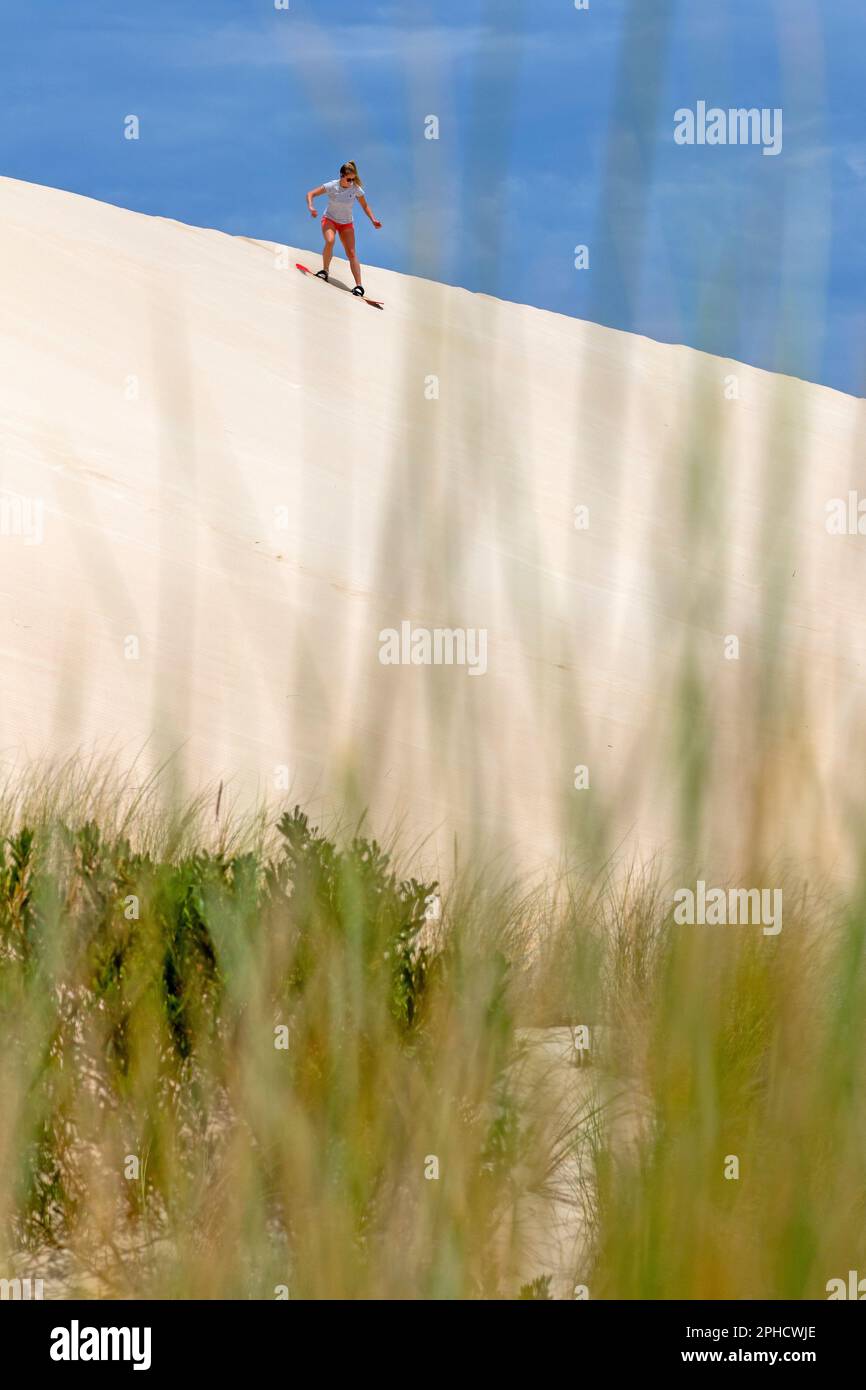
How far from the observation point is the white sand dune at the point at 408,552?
1.47 m

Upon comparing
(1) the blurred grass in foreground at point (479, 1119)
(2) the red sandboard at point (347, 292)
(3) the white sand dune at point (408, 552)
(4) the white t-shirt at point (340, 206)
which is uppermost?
(2) the red sandboard at point (347, 292)

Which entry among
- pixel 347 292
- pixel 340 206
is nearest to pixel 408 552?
pixel 340 206

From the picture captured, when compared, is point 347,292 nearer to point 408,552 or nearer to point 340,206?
point 340,206

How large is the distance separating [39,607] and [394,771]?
206 centimetres

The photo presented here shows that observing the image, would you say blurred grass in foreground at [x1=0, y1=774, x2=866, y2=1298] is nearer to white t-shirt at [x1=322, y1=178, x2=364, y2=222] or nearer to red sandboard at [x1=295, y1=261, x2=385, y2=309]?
white t-shirt at [x1=322, y1=178, x2=364, y2=222]

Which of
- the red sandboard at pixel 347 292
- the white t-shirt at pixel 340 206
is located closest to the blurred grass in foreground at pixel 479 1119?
the white t-shirt at pixel 340 206

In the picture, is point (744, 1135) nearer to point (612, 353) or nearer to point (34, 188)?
point (612, 353)

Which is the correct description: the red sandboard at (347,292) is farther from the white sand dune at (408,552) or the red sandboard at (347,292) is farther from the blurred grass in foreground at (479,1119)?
the blurred grass in foreground at (479,1119)

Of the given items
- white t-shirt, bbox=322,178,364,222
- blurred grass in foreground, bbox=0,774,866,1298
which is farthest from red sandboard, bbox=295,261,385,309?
blurred grass in foreground, bbox=0,774,866,1298

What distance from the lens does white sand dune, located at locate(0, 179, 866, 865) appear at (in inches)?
58.0

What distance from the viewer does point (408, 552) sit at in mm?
1559

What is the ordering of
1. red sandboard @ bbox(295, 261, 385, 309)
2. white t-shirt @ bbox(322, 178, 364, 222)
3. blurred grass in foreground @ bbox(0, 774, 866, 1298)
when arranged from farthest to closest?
1. red sandboard @ bbox(295, 261, 385, 309)
2. white t-shirt @ bbox(322, 178, 364, 222)
3. blurred grass in foreground @ bbox(0, 774, 866, 1298)

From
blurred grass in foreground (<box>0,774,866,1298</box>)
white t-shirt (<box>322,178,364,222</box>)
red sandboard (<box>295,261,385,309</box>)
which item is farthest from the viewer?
red sandboard (<box>295,261,385,309</box>)
